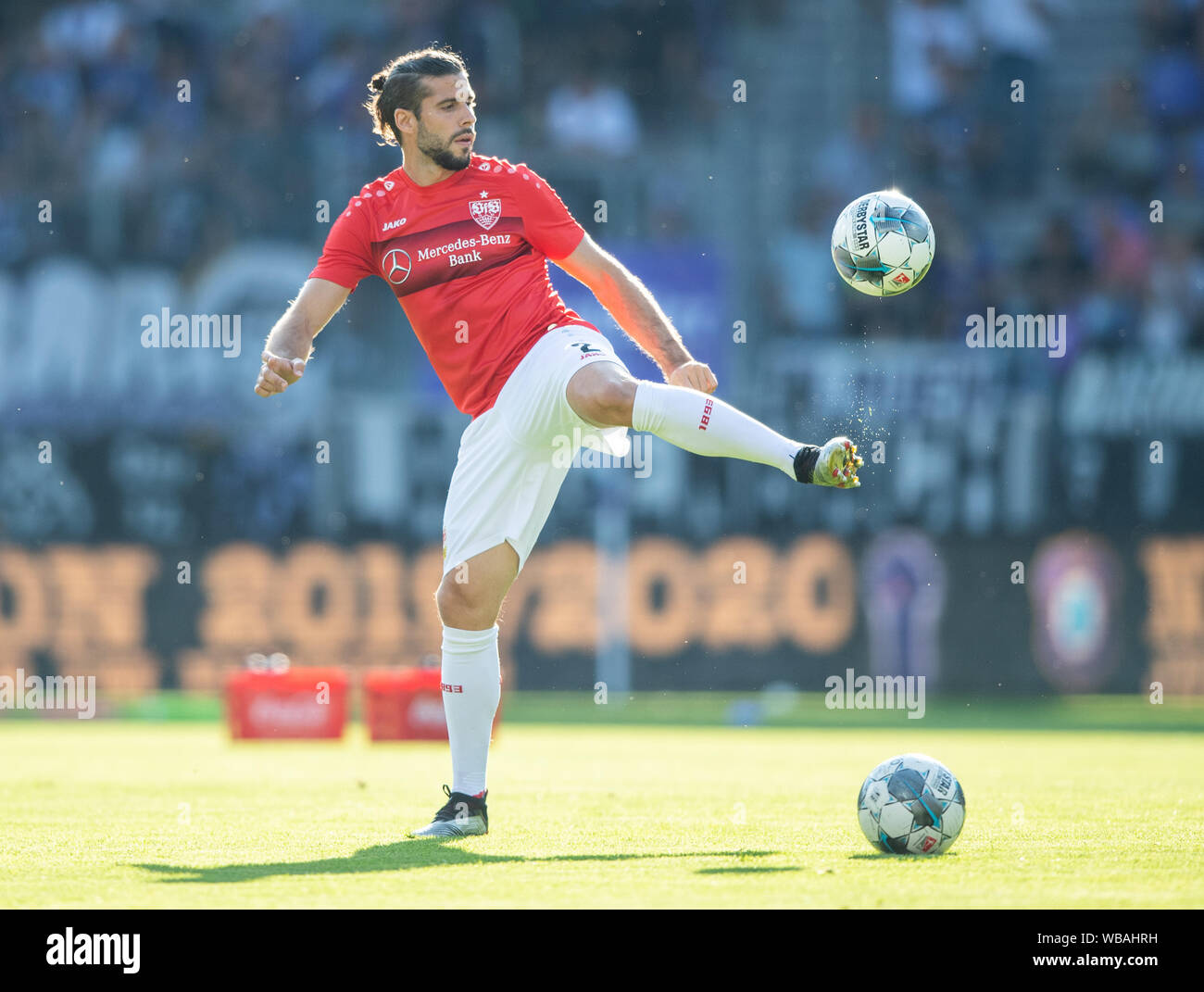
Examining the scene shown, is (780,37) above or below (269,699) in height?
above

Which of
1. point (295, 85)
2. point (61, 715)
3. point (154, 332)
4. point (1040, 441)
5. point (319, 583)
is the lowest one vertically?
point (61, 715)

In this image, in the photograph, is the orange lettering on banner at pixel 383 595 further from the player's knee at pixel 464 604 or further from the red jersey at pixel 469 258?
the player's knee at pixel 464 604

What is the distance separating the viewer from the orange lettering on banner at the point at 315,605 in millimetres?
15203

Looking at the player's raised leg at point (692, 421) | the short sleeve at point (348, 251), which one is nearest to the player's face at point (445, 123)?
the short sleeve at point (348, 251)

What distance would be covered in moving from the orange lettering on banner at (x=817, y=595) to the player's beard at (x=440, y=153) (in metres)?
8.88

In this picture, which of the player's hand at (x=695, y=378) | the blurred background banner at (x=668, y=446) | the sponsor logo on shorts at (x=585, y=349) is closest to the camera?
the player's hand at (x=695, y=378)

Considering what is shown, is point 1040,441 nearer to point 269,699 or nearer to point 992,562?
point 992,562

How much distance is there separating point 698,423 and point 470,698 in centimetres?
147

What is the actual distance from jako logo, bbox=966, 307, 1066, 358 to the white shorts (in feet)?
30.8
